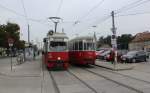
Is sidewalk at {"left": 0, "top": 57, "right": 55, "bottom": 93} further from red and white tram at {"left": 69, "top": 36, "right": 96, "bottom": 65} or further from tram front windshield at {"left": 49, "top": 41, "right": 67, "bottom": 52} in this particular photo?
red and white tram at {"left": 69, "top": 36, "right": 96, "bottom": 65}

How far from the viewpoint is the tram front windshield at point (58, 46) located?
95.8 ft

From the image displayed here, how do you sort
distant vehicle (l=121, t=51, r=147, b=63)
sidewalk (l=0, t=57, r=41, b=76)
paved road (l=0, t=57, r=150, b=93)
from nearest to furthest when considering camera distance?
paved road (l=0, t=57, r=150, b=93)
sidewalk (l=0, t=57, r=41, b=76)
distant vehicle (l=121, t=51, r=147, b=63)

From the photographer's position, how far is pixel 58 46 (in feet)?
96.6

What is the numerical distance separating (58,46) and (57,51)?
639mm

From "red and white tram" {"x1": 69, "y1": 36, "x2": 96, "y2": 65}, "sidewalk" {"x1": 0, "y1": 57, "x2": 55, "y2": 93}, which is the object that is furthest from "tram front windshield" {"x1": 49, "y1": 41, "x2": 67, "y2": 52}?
"sidewalk" {"x1": 0, "y1": 57, "x2": 55, "y2": 93}

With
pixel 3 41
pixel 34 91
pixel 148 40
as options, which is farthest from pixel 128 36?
pixel 34 91

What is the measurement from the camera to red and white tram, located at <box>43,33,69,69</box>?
1136 inches

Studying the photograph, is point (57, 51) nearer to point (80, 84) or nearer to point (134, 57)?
point (80, 84)

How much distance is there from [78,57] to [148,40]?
85.1 meters

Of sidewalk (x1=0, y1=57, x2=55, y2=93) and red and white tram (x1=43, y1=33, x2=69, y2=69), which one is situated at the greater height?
red and white tram (x1=43, y1=33, x2=69, y2=69)

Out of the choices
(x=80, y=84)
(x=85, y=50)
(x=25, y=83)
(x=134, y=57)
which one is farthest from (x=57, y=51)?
Answer: (x=134, y=57)

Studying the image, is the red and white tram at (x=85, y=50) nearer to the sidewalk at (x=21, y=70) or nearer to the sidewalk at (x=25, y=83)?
the sidewalk at (x=21, y=70)

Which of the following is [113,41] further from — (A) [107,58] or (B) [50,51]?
(A) [107,58]

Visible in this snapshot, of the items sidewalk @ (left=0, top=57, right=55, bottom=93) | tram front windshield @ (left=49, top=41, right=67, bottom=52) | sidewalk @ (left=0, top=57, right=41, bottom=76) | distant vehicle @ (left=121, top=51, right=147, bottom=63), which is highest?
tram front windshield @ (left=49, top=41, right=67, bottom=52)
